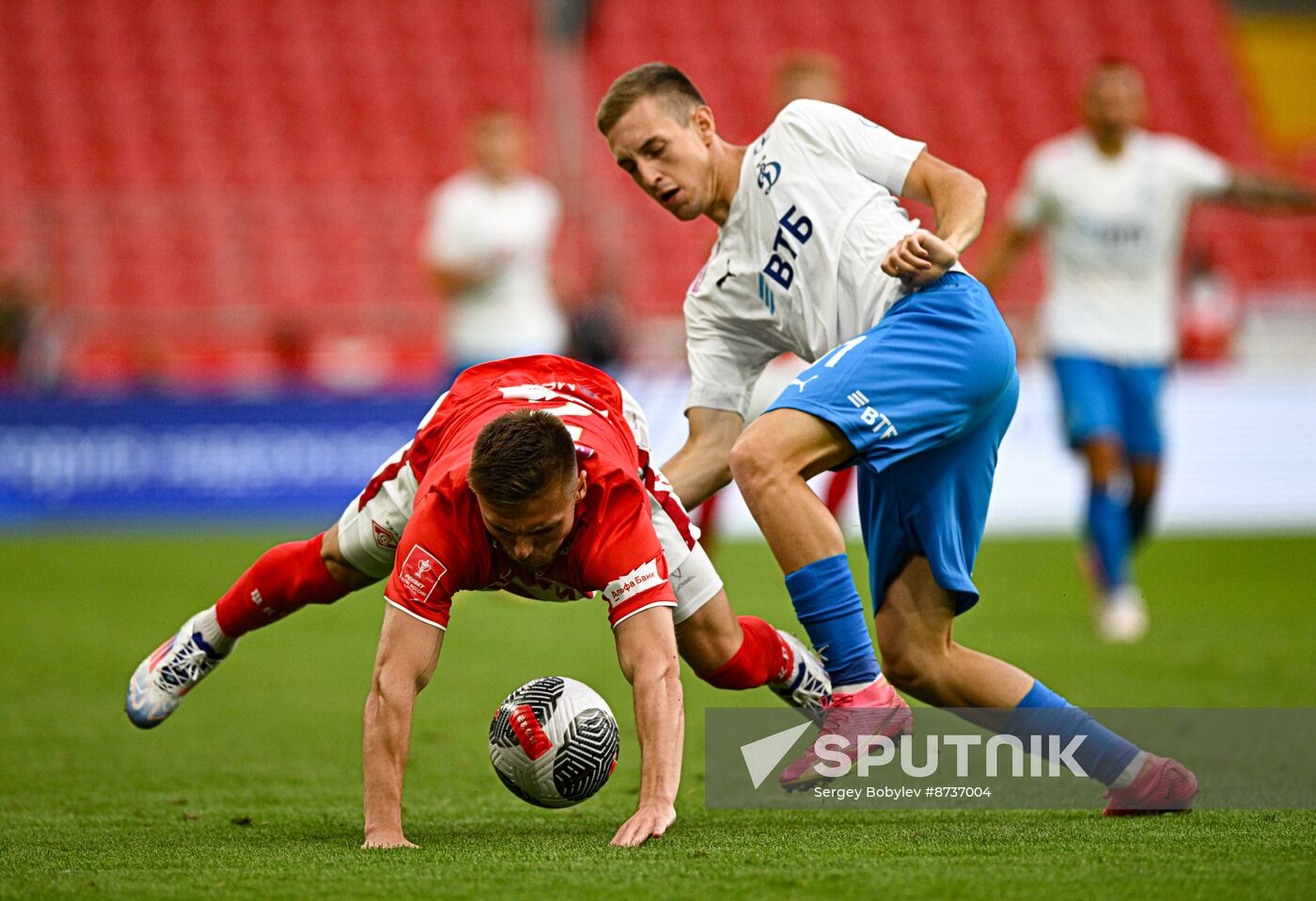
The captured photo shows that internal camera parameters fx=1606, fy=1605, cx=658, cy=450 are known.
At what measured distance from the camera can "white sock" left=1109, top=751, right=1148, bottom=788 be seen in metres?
4.16

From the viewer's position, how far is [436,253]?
9.80 metres

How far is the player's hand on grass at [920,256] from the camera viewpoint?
4.06m

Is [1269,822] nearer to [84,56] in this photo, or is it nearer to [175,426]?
[175,426]

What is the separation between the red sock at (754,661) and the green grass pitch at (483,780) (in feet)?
1.19

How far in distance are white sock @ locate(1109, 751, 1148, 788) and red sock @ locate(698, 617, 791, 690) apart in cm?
99

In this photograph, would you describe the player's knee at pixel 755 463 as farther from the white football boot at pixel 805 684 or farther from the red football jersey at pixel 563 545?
the white football boot at pixel 805 684

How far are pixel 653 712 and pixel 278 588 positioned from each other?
58.1 inches

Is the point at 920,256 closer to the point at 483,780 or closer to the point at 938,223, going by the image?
the point at 938,223

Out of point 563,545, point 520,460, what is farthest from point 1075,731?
point 520,460

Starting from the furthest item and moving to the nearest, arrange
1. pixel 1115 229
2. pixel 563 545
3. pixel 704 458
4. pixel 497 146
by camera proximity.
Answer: pixel 497 146, pixel 1115 229, pixel 704 458, pixel 563 545

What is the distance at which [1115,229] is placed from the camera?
26.8 ft

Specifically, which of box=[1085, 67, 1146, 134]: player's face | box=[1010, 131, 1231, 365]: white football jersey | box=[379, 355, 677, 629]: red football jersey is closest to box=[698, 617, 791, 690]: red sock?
box=[379, 355, 677, 629]: red football jersey

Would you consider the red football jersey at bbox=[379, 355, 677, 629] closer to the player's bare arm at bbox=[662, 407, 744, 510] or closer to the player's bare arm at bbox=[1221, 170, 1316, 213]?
the player's bare arm at bbox=[662, 407, 744, 510]

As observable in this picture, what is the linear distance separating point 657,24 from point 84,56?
729cm
